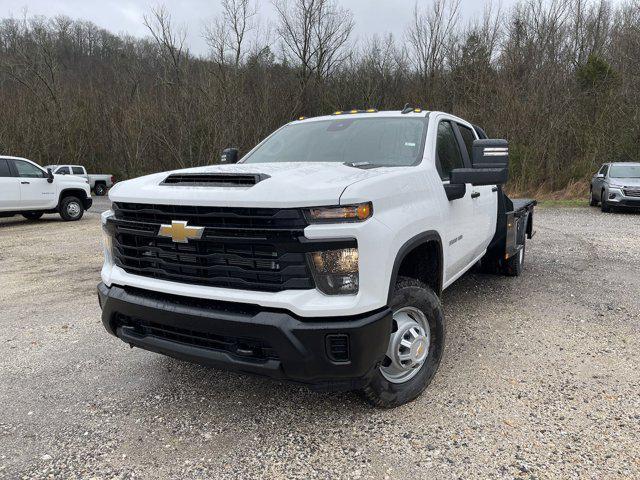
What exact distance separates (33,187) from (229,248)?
1272 centimetres

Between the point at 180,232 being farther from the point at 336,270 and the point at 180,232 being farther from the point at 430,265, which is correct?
the point at 430,265

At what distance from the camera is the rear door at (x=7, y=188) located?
12.3 meters

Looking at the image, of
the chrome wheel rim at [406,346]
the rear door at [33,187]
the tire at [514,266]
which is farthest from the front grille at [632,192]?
the rear door at [33,187]

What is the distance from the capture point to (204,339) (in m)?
2.68

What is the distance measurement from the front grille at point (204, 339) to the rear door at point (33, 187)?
38.8ft

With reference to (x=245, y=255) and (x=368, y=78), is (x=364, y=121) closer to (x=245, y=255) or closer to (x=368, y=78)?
(x=245, y=255)

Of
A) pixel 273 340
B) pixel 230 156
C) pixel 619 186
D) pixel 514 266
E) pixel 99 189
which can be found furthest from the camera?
pixel 99 189

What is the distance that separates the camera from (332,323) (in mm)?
2438

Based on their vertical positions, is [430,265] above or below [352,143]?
below

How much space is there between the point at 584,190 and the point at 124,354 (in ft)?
65.9

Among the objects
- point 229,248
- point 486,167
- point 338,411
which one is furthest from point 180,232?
point 486,167

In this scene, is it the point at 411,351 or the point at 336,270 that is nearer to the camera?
the point at 336,270

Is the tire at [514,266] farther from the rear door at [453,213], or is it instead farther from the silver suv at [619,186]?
the silver suv at [619,186]

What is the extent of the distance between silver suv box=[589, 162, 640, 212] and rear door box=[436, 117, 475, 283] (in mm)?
11661
